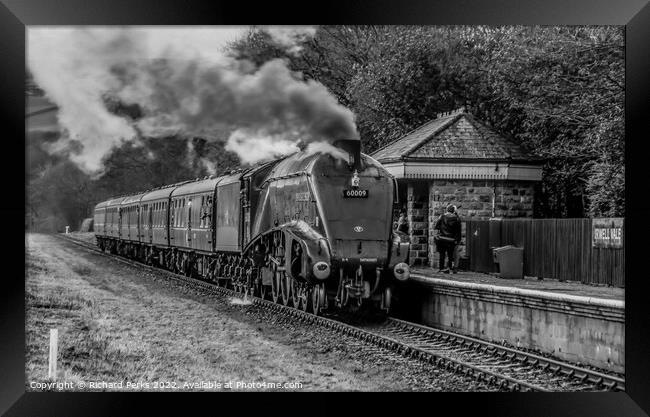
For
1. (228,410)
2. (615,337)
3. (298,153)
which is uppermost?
(298,153)

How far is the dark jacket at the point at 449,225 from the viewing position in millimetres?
15773

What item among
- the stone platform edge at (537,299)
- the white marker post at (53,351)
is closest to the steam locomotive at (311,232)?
the stone platform edge at (537,299)

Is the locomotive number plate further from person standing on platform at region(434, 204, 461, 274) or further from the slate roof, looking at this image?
person standing on platform at region(434, 204, 461, 274)

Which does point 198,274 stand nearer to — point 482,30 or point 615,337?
point 482,30

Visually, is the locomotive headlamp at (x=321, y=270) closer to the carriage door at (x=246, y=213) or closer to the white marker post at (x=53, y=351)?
the white marker post at (x=53, y=351)

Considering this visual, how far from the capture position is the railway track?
33.1 feet

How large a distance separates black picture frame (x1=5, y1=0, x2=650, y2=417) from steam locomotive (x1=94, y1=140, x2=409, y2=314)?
3245 millimetres

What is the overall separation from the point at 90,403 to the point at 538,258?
7884 mm

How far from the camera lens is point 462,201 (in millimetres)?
16359

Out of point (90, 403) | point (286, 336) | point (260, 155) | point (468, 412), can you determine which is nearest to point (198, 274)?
point (260, 155)

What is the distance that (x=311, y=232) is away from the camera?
45.1ft
